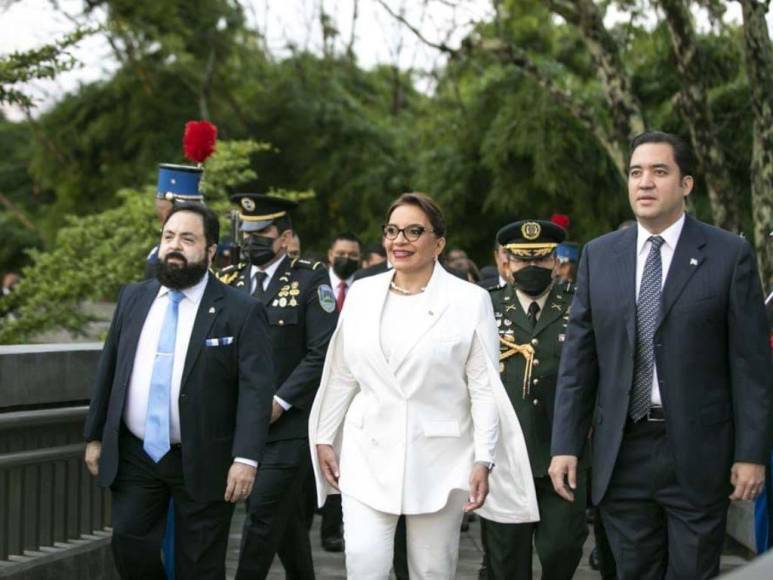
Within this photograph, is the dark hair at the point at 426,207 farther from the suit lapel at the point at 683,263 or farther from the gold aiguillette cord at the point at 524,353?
the gold aiguillette cord at the point at 524,353

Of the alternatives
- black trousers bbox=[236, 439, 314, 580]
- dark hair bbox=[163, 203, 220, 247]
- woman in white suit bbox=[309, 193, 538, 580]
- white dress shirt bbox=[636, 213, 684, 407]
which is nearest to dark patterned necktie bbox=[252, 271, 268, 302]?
black trousers bbox=[236, 439, 314, 580]

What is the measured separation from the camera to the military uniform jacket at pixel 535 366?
8.16 m

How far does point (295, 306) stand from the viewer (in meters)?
8.68

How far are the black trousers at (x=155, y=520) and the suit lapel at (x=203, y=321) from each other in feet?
1.23

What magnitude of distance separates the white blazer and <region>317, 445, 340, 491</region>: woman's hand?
0.05 m

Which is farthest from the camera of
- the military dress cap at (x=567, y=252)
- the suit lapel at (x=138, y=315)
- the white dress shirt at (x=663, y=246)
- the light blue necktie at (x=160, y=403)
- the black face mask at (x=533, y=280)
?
the military dress cap at (x=567, y=252)

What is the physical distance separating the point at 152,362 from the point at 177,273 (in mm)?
413

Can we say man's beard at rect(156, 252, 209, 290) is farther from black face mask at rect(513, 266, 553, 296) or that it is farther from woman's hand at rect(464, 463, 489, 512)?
black face mask at rect(513, 266, 553, 296)

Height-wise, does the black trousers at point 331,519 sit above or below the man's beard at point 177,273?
below

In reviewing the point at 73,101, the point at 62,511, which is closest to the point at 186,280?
the point at 62,511

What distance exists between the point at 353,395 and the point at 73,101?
2387 centimetres

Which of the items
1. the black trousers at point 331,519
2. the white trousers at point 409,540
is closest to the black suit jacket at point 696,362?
the white trousers at point 409,540

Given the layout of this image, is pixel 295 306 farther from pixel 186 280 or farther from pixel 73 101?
pixel 73 101

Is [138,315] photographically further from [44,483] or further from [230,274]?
[230,274]
